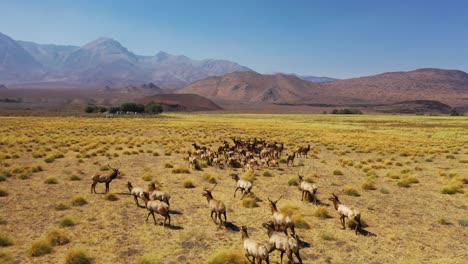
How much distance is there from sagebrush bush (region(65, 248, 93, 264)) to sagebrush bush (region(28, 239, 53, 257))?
40.5 inches

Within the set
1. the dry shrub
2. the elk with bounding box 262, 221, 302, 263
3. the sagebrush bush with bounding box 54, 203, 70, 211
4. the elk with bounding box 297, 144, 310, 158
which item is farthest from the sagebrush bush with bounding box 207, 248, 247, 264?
the elk with bounding box 297, 144, 310, 158

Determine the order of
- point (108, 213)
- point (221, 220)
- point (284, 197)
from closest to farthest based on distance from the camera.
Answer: point (221, 220) < point (108, 213) < point (284, 197)

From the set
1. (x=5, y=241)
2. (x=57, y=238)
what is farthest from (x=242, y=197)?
(x=5, y=241)

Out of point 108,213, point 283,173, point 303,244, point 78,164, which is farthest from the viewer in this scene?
point 78,164

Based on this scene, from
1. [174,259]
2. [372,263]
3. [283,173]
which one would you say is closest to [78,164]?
[283,173]

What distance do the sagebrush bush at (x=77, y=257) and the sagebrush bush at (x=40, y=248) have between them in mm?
1028

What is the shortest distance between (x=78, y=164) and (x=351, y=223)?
19510 mm

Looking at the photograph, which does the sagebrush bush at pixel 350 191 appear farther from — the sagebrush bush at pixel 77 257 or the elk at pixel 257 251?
the sagebrush bush at pixel 77 257

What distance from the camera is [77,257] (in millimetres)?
9234

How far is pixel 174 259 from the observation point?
32.0 feet

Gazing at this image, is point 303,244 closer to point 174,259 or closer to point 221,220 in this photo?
point 221,220

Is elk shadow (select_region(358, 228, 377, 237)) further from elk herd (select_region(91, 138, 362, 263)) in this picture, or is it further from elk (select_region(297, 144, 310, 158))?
elk (select_region(297, 144, 310, 158))

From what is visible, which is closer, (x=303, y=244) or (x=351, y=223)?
(x=303, y=244)

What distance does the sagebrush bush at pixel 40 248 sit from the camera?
9748mm
